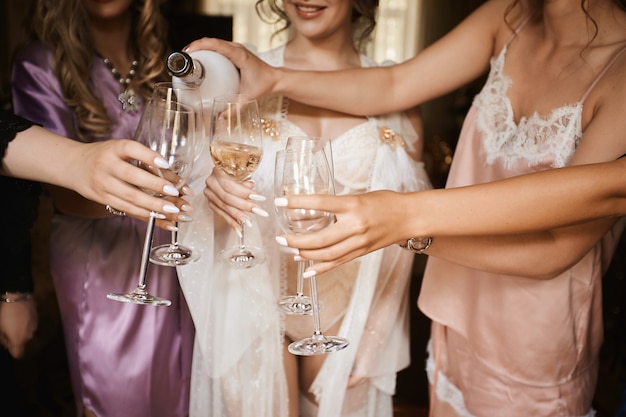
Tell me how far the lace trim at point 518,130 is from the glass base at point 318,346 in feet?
2.10

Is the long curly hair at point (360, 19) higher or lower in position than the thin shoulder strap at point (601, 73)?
higher

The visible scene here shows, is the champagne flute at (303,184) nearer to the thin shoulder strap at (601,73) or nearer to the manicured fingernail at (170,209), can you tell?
the manicured fingernail at (170,209)

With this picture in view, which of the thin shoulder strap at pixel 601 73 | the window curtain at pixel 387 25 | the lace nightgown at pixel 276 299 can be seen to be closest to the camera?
the thin shoulder strap at pixel 601 73

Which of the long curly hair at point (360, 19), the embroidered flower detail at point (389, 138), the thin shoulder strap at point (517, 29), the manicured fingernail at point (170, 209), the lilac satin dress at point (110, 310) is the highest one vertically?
the long curly hair at point (360, 19)

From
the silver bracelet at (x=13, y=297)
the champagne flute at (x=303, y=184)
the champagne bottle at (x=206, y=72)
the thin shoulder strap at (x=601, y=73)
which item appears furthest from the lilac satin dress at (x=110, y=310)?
the thin shoulder strap at (x=601, y=73)

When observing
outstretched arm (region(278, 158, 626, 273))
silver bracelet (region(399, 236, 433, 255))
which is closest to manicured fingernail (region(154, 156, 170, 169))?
outstretched arm (region(278, 158, 626, 273))

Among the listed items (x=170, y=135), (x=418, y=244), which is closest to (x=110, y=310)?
(x=170, y=135)

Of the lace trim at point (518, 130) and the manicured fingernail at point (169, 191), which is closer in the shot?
the manicured fingernail at point (169, 191)

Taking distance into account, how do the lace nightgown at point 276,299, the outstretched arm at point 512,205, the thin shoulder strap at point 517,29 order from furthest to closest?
the lace nightgown at point 276,299
the thin shoulder strap at point 517,29
the outstretched arm at point 512,205

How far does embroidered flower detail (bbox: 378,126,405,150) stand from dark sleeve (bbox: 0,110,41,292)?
95 centimetres

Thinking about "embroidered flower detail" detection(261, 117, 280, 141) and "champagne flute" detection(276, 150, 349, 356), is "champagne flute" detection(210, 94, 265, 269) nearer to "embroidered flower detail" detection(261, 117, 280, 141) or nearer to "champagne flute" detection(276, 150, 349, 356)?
"champagne flute" detection(276, 150, 349, 356)

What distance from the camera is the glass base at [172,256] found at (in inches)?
55.2

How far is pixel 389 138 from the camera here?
1.93 metres

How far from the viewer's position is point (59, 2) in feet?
6.56
